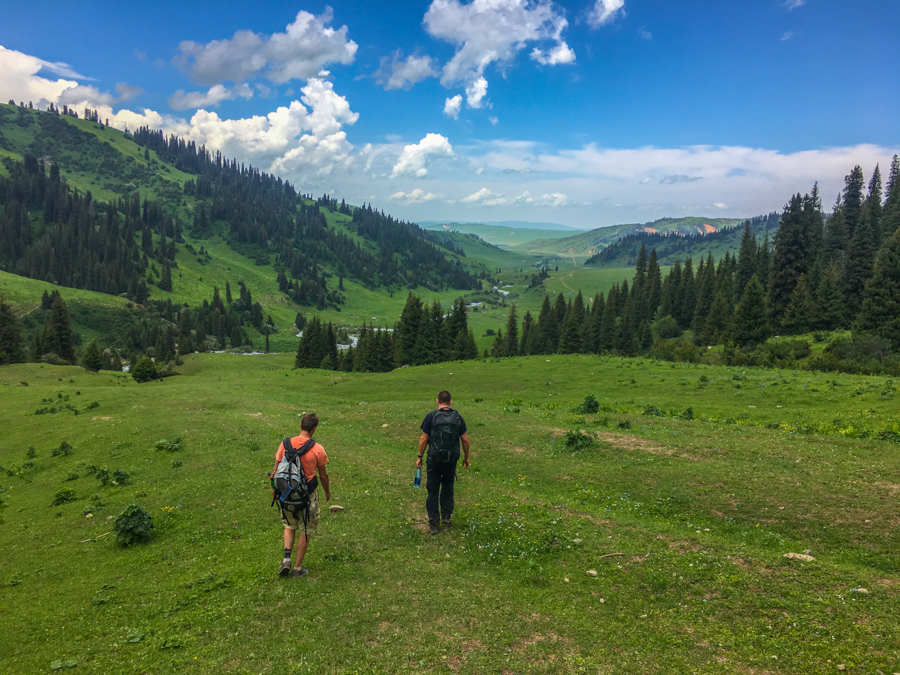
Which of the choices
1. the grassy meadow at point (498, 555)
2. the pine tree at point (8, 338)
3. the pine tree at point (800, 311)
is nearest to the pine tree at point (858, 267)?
the pine tree at point (800, 311)

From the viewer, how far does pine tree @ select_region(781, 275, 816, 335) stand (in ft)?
239

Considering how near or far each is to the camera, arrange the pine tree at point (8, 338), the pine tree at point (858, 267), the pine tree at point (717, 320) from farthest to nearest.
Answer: the pine tree at point (717, 320)
the pine tree at point (8, 338)
the pine tree at point (858, 267)

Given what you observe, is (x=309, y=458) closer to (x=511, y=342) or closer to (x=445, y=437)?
(x=445, y=437)

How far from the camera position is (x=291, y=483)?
33.1 ft

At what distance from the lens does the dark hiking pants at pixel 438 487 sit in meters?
12.4

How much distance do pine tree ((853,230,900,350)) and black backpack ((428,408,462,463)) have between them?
67.5m

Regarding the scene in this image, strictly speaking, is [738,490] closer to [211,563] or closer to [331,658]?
[331,658]

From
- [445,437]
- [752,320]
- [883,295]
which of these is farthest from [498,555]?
[752,320]

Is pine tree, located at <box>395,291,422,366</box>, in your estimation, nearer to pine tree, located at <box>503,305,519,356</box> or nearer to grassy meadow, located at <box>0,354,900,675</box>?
pine tree, located at <box>503,305,519,356</box>

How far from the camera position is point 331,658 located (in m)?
7.57

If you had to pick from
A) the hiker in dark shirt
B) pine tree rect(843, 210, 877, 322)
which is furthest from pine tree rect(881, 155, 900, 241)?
the hiker in dark shirt

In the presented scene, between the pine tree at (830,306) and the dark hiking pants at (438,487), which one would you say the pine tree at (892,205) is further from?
the dark hiking pants at (438,487)

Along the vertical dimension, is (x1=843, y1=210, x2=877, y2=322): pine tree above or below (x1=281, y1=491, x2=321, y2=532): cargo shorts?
above

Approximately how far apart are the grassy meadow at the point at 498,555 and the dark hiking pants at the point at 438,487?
0.65m
